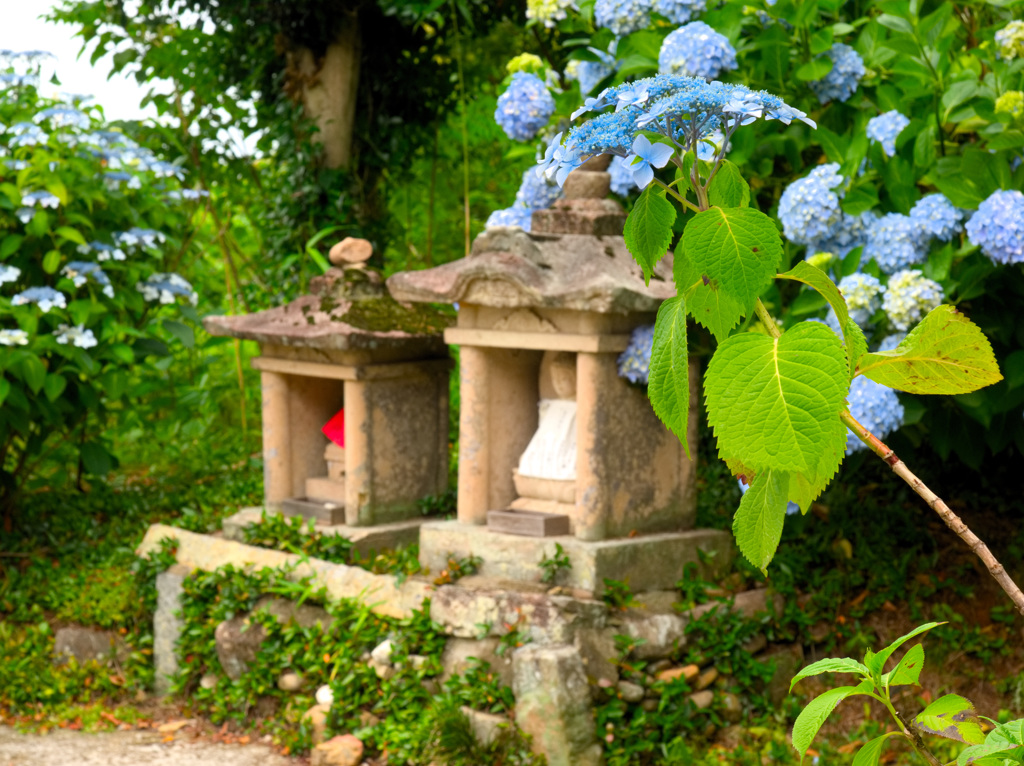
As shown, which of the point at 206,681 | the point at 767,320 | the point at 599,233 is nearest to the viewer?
the point at 767,320

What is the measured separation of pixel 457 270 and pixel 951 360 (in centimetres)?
293

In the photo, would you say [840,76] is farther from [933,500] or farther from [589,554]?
[933,500]

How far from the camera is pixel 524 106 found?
448 cm

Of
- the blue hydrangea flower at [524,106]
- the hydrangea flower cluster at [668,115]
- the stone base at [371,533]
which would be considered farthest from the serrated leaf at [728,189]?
the stone base at [371,533]

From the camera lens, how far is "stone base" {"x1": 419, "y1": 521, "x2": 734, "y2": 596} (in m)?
4.07

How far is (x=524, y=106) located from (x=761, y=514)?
11.1ft

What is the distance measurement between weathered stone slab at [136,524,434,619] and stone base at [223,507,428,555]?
10cm

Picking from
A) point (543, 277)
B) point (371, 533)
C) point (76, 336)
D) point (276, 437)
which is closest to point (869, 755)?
point (543, 277)

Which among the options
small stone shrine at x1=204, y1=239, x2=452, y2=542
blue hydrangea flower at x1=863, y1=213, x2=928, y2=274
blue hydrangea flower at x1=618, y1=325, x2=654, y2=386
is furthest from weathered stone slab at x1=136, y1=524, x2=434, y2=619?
blue hydrangea flower at x1=863, y1=213, x2=928, y2=274

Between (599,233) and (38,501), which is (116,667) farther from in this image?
(599,233)

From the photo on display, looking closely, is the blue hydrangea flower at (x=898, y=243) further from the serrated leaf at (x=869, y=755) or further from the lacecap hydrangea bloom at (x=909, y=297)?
the serrated leaf at (x=869, y=755)

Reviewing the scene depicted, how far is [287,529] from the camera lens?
16.2 feet

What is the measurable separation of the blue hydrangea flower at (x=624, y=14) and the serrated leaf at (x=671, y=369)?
9.18ft

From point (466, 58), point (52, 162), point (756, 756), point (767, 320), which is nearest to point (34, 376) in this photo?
point (52, 162)
